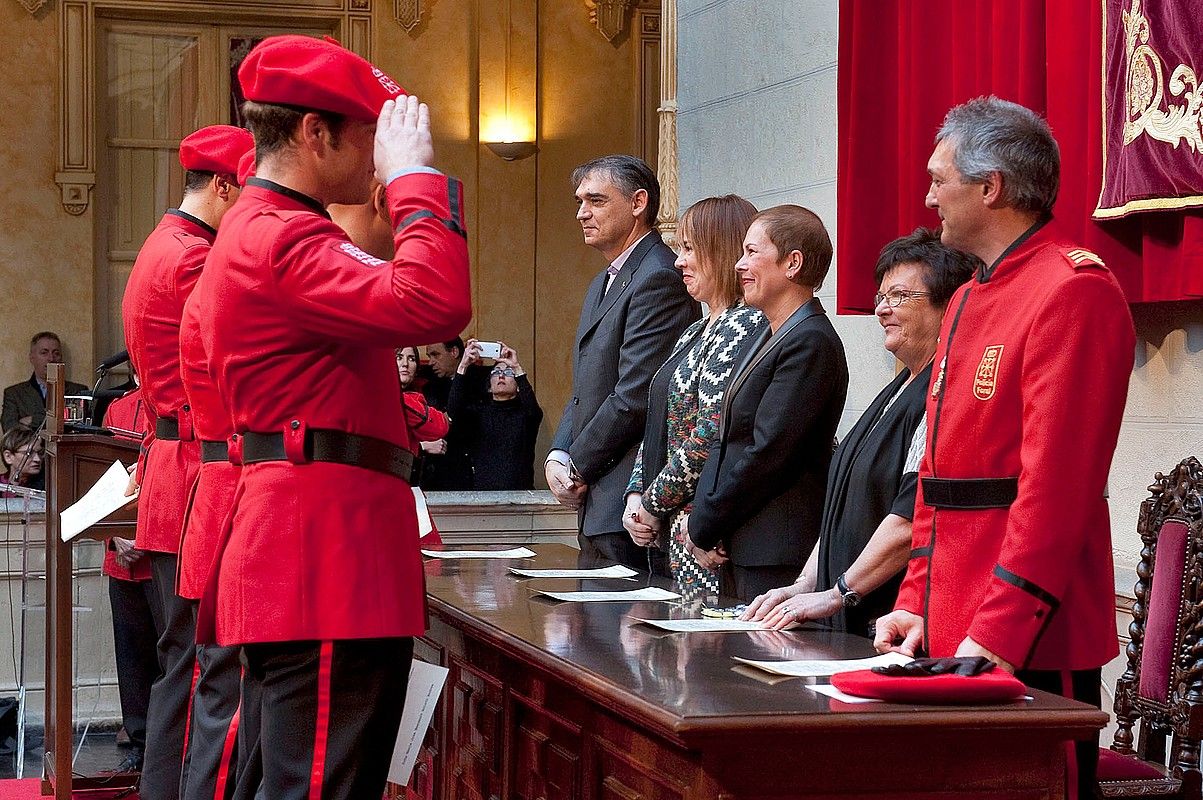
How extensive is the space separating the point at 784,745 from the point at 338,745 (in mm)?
556

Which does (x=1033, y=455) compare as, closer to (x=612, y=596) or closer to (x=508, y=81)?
(x=612, y=596)

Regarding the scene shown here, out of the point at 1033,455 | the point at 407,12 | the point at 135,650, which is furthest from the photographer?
the point at 407,12

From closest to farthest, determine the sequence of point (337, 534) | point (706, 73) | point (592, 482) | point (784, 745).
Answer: point (784, 745) < point (337, 534) < point (592, 482) < point (706, 73)

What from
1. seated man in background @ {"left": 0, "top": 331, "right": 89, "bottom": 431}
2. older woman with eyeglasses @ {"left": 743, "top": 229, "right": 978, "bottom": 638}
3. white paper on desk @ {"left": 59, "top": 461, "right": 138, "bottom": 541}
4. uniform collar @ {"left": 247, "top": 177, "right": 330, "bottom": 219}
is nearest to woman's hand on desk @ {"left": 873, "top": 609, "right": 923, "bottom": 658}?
older woman with eyeglasses @ {"left": 743, "top": 229, "right": 978, "bottom": 638}

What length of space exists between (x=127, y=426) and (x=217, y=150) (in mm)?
1740

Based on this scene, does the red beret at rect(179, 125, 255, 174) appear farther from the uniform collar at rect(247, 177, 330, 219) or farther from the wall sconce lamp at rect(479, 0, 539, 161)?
the wall sconce lamp at rect(479, 0, 539, 161)

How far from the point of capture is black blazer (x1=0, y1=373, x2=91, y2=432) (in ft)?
27.7

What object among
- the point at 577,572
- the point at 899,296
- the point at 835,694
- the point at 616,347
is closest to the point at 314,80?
the point at 835,694

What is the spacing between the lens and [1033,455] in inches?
86.6

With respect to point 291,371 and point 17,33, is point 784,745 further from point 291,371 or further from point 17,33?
point 17,33

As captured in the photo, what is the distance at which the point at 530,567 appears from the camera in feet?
10.9

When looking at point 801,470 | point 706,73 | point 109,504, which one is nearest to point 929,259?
point 801,470

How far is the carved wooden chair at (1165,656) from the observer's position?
2680 mm

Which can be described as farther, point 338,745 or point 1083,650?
point 1083,650
